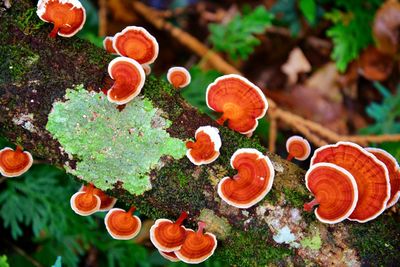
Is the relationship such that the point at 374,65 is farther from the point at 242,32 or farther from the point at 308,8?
the point at 242,32

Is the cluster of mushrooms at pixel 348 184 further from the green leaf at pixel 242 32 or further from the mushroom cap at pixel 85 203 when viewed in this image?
the green leaf at pixel 242 32


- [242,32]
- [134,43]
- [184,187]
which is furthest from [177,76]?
[242,32]

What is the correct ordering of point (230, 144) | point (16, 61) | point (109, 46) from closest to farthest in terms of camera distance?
point (16, 61) < point (230, 144) < point (109, 46)

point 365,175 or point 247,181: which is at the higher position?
point 365,175

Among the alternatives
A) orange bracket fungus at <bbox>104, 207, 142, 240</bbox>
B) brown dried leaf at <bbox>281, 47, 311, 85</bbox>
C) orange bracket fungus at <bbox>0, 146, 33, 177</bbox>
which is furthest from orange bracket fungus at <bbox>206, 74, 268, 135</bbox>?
brown dried leaf at <bbox>281, 47, 311, 85</bbox>

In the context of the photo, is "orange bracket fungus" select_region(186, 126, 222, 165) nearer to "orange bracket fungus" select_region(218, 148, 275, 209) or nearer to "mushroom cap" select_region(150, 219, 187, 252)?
"orange bracket fungus" select_region(218, 148, 275, 209)

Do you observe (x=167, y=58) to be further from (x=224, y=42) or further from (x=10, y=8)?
(x=10, y=8)

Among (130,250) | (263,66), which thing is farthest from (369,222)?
(263,66)
